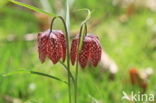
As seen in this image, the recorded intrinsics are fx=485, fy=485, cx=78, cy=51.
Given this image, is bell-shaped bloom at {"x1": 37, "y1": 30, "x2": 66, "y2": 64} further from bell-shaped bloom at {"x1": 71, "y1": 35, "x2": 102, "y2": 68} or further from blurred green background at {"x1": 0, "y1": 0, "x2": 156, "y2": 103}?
blurred green background at {"x1": 0, "y1": 0, "x2": 156, "y2": 103}

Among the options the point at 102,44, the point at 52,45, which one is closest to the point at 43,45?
the point at 52,45

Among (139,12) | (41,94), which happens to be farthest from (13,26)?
(41,94)

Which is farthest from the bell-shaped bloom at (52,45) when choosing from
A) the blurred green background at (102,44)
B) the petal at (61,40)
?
the blurred green background at (102,44)

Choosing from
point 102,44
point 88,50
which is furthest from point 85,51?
point 102,44

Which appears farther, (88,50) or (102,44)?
(102,44)

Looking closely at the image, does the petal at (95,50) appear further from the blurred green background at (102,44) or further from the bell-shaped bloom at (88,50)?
the blurred green background at (102,44)

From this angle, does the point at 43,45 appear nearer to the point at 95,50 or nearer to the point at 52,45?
the point at 52,45

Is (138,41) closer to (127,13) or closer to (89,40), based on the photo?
(127,13)
